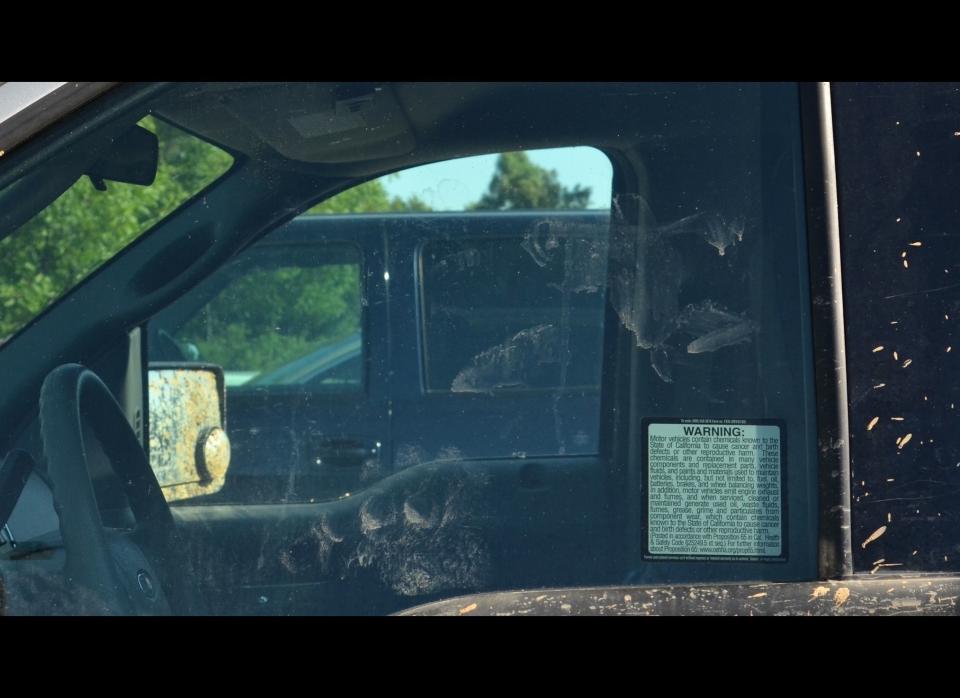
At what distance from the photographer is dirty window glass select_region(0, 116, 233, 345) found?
71.2 inches

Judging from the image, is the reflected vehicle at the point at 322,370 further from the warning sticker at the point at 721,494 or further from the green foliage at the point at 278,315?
the warning sticker at the point at 721,494

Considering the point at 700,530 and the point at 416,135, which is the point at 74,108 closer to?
the point at 416,135

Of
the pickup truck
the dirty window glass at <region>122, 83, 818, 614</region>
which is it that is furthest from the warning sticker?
the pickup truck

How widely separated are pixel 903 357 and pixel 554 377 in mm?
433

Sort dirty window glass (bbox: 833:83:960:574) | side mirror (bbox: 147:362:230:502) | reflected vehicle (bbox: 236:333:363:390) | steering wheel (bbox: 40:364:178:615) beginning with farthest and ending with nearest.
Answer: reflected vehicle (bbox: 236:333:363:390)
side mirror (bbox: 147:362:230:502)
steering wheel (bbox: 40:364:178:615)
dirty window glass (bbox: 833:83:960:574)

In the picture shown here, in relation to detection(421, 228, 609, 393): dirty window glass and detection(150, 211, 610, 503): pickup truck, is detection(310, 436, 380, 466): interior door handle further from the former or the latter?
detection(421, 228, 609, 393): dirty window glass

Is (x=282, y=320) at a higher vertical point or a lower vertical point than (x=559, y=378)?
higher

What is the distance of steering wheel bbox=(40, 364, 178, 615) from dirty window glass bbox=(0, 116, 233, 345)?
170 mm

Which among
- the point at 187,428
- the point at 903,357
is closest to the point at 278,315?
the point at 187,428

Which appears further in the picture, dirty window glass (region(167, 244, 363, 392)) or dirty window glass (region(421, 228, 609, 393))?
dirty window glass (region(167, 244, 363, 392))

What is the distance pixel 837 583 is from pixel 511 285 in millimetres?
544

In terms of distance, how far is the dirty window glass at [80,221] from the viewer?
181 cm

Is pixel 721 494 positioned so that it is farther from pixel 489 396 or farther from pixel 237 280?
pixel 237 280

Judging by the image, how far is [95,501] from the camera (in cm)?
170
